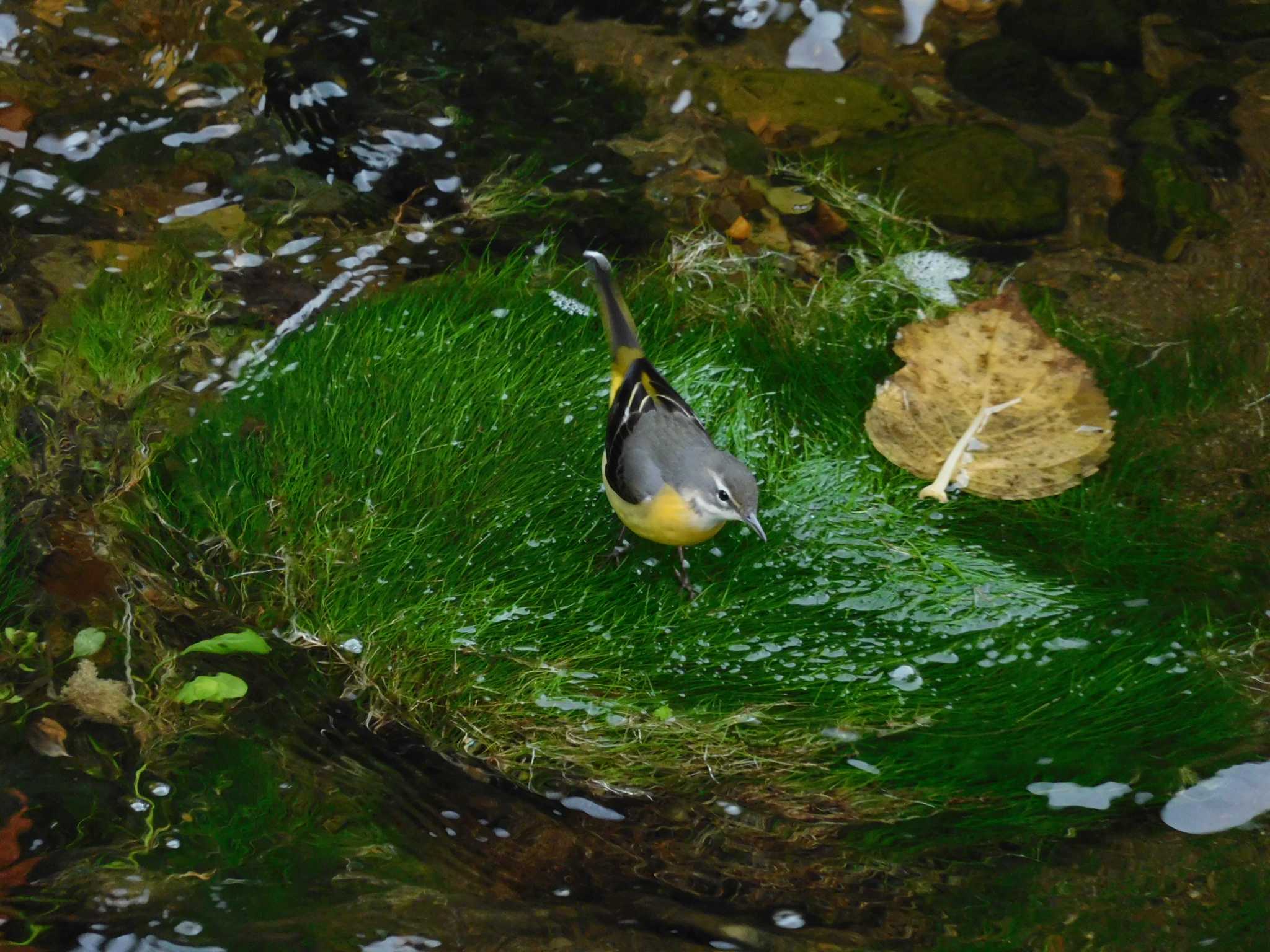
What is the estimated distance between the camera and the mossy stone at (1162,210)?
15.7 ft

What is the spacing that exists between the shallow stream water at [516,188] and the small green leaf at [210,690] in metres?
0.07

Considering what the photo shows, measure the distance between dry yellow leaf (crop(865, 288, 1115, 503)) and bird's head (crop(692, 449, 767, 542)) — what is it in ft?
2.93

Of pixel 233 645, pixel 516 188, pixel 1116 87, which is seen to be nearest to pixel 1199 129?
pixel 1116 87

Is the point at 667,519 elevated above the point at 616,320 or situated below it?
below

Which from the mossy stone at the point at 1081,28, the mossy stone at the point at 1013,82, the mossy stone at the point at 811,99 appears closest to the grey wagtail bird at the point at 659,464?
the mossy stone at the point at 811,99

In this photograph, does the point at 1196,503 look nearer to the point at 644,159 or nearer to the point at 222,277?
the point at 644,159

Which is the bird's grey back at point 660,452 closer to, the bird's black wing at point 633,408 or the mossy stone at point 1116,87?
the bird's black wing at point 633,408

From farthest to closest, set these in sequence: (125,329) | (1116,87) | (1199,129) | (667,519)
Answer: (1116,87) < (1199,129) < (125,329) < (667,519)

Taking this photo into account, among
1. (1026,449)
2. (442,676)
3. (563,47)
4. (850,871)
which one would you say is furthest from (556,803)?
(563,47)

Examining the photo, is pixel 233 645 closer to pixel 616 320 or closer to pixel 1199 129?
pixel 616 320

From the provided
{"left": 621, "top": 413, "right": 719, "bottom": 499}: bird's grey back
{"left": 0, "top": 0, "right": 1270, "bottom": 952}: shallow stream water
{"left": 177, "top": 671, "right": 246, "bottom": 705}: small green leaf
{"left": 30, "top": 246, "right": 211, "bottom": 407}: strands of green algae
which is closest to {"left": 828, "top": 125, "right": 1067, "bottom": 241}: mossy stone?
{"left": 0, "top": 0, "right": 1270, "bottom": 952}: shallow stream water

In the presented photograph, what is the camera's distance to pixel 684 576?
3.87 meters

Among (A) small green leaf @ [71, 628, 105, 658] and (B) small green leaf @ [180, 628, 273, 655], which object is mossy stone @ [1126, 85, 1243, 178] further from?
(A) small green leaf @ [71, 628, 105, 658]

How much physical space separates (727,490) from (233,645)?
5.20ft
